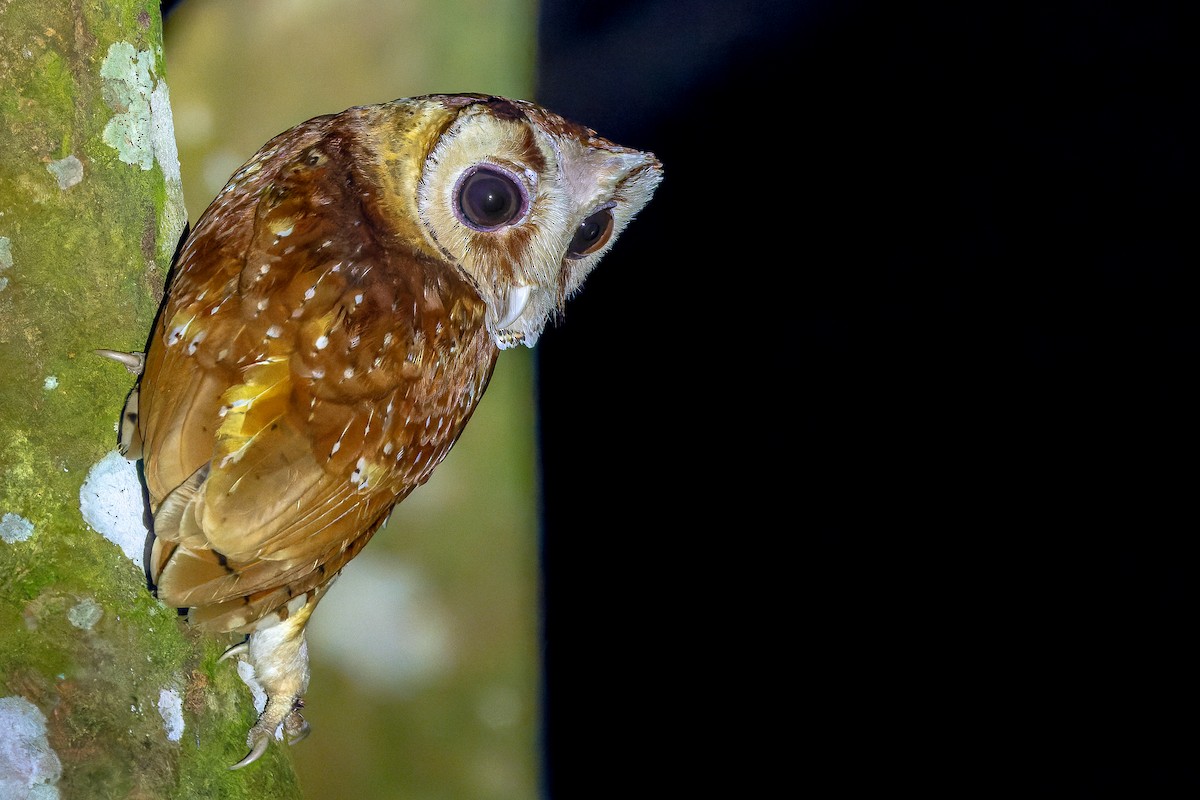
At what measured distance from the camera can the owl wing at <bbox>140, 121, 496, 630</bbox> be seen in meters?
0.83

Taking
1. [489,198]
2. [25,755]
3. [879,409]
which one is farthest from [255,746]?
[879,409]

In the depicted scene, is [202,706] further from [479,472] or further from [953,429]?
[953,429]

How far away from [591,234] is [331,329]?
464 mm

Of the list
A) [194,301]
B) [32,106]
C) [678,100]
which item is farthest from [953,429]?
[32,106]

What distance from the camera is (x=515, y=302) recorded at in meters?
1.11

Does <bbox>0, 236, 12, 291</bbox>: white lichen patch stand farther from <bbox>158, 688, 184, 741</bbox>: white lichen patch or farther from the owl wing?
<bbox>158, 688, 184, 741</bbox>: white lichen patch

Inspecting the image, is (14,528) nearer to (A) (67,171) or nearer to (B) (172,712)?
(B) (172,712)

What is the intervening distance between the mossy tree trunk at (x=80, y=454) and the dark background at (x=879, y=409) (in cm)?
80

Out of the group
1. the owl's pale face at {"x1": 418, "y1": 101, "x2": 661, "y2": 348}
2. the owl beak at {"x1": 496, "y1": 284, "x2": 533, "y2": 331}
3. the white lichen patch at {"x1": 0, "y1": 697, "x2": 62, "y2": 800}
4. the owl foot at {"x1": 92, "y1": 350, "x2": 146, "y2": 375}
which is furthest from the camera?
the owl beak at {"x1": 496, "y1": 284, "x2": 533, "y2": 331}

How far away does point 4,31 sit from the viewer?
83cm

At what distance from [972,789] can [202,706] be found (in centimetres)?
123

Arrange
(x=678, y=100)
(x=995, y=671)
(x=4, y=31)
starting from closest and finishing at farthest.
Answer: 1. (x=4, y=31)
2. (x=995, y=671)
3. (x=678, y=100)

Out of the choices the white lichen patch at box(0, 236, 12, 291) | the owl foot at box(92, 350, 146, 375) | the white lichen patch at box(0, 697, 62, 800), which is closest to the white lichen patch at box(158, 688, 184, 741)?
the white lichen patch at box(0, 697, 62, 800)

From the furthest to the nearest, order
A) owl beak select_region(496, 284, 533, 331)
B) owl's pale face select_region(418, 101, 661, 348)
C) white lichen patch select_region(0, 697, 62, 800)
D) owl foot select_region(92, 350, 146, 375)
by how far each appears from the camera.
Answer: owl beak select_region(496, 284, 533, 331) < owl's pale face select_region(418, 101, 661, 348) < owl foot select_region(92, 350, 146, 375) < white lichen patch select_region(0, 697, 62, 800)
